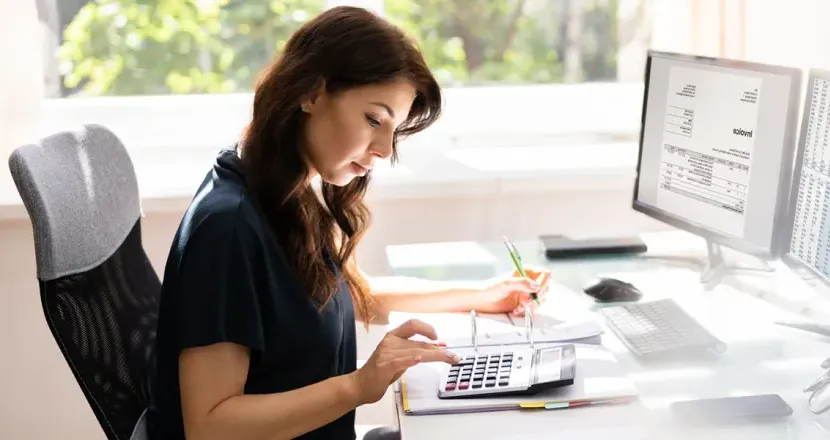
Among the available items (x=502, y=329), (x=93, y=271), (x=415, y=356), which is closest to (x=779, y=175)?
(x=502, y=329)

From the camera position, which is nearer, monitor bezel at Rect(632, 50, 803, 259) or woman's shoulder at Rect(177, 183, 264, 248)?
woman's shoulder at Rect(177, 183, 264, 248)

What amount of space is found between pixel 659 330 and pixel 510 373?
319mm

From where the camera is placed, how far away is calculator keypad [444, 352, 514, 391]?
133cm

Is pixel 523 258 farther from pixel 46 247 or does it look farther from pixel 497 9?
pixel 46 247

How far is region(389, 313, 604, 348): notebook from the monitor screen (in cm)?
36

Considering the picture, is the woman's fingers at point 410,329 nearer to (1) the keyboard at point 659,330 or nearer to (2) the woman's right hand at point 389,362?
(2) the woman's right hand at point 389,362

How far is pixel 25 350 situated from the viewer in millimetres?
2252

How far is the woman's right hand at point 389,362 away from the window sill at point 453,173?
0.98 m

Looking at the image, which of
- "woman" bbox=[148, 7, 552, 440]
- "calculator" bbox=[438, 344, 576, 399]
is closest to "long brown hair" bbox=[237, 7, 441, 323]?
"woman" bbox=[148, 7, 552, 440]

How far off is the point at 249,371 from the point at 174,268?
17cm

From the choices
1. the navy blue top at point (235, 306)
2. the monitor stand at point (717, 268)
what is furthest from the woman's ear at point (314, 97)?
the monitor stand at point (717, 268)

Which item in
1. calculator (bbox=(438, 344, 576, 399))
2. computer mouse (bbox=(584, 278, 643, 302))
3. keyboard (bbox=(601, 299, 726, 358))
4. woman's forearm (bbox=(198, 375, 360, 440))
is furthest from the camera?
computer mouse (bbox=(584, 278, 643, 302))

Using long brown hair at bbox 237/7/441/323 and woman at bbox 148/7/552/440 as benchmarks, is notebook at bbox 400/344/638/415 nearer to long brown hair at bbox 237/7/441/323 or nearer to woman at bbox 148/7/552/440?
woman at bbox 148/7/552/440

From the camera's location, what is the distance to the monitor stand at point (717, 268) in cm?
183
